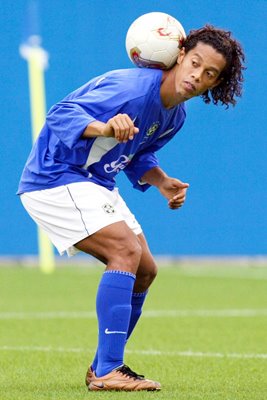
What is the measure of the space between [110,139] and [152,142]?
44cm

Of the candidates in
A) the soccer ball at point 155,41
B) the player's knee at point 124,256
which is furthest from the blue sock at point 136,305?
the soccer ball at point 155,41

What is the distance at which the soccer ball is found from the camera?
5.77 meters

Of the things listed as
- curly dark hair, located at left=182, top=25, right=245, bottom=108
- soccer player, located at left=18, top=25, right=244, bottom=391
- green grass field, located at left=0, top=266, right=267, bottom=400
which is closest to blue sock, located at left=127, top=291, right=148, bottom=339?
soccer player, located at left=18, top=25, right=244, bottom=391

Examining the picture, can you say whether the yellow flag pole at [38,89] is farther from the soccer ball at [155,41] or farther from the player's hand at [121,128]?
the player's hand at [121,128]

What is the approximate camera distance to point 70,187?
5.69 metres

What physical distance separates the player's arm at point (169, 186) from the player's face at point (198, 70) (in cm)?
64

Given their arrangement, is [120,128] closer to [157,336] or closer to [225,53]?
[225,53]

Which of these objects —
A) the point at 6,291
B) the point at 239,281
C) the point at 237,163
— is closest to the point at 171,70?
the point at 6,291

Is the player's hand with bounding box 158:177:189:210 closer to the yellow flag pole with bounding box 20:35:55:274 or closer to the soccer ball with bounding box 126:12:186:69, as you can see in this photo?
the soccer ball with bounding box 126:12:186:69

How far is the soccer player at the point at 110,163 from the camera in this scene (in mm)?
5496

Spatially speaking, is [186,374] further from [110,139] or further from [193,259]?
[193,259]

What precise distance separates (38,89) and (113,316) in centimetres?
968

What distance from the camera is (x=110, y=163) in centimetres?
579

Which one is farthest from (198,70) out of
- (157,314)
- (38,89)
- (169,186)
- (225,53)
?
(38,89)
